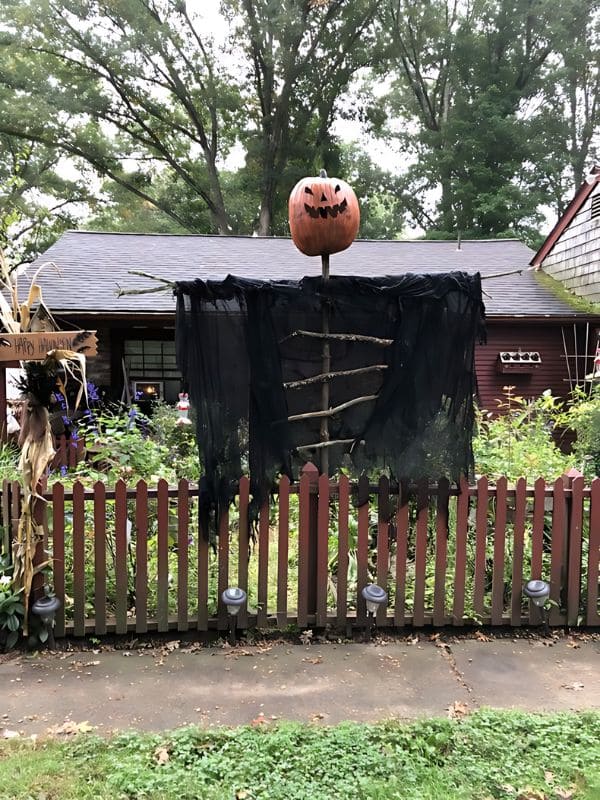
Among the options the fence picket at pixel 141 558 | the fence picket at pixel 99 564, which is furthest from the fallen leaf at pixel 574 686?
the fence picket at pixel 99 564

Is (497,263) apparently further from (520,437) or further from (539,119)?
(539,119)

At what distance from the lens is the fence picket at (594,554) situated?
3678 millimetres

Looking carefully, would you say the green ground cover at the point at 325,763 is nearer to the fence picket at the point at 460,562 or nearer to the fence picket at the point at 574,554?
the fence picket at the point at 460,562

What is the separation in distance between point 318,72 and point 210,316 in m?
26.4

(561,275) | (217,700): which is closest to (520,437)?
(217,700)

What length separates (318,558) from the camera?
3672mm

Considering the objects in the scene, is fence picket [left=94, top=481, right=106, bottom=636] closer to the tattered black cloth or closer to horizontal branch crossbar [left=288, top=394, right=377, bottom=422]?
the tattered black cloth

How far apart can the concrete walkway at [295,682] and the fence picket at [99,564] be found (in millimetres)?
199

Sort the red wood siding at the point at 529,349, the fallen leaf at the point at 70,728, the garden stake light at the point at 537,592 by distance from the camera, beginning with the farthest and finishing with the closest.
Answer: the red wood siding at the point at 529,349, the garden stake light at the point at 537,592, the fallen leaf at the point at 70,728

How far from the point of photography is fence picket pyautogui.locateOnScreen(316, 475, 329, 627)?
3.59 m

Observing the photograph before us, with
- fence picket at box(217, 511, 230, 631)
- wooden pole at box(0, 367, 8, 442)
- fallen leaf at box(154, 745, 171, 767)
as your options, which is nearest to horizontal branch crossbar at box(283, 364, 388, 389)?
fence picket at box(217, 511, 230, 631)

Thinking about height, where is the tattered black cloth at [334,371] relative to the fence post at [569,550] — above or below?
above

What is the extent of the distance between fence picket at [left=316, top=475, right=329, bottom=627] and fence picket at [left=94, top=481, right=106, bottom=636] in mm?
1381

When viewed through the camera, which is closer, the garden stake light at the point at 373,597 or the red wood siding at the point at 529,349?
the garden stake light at the point at 373,597
